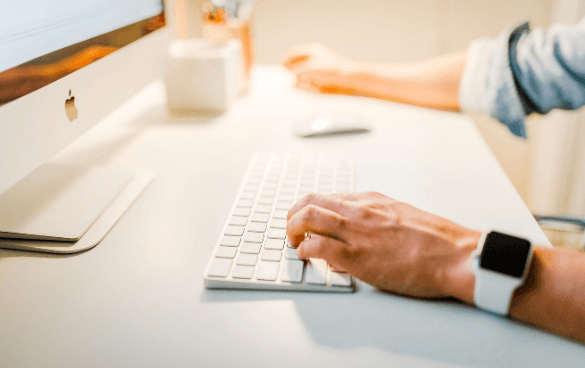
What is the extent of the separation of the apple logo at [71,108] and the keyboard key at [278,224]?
259 millimetres

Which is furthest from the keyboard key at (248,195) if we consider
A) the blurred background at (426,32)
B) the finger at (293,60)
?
the blurred background at (426,32)

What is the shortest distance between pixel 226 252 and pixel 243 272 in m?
0.03

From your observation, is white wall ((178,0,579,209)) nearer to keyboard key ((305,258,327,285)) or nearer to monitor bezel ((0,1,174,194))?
monitor bezel ((0,1,174,194))

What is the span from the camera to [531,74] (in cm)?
74

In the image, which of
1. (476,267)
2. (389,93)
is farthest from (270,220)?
(389,93)

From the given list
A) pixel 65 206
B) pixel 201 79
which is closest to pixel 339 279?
pixel 65 206

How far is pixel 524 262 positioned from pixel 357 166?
0.31 meters

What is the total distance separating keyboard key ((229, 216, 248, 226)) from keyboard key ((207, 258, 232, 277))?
62 mm

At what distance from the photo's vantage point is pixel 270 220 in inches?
17.8

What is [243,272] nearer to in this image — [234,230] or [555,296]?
[234,230]

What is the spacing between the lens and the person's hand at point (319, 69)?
973 millimetres

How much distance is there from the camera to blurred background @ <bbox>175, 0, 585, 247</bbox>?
1.28 meters

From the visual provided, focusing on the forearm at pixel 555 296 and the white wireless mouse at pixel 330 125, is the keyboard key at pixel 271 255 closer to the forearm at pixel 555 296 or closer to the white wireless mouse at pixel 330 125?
the forearm at pixel 555 296

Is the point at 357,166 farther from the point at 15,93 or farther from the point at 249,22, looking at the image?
the point at 249,22
